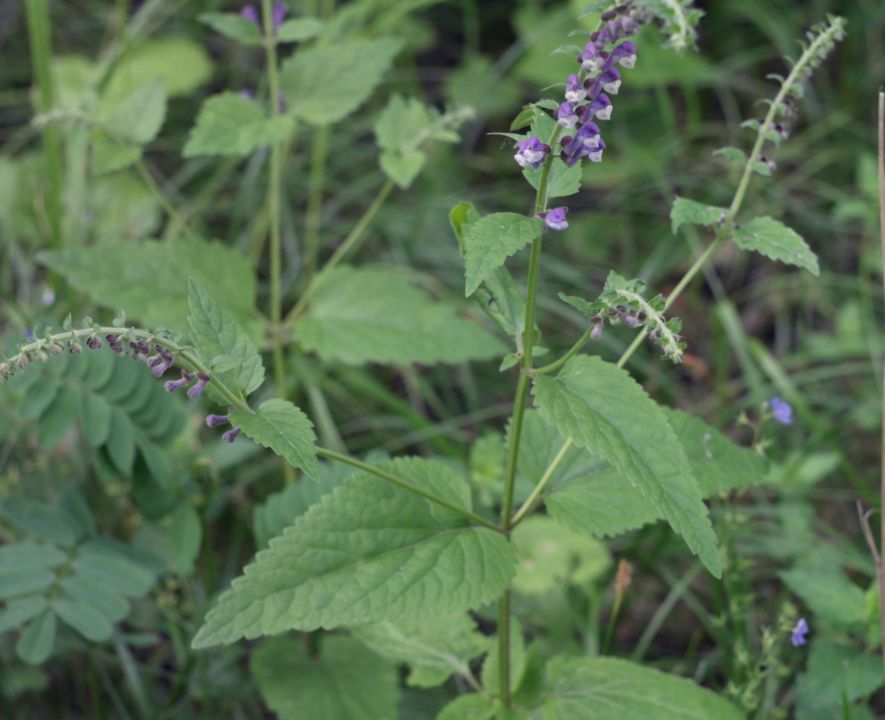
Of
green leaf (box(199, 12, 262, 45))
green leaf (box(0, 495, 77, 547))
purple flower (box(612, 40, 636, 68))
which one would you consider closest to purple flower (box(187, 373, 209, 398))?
purple flower (box(612, 40, 636, 68))

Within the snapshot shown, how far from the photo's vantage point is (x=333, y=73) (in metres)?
2.58

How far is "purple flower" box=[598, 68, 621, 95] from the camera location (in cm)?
141

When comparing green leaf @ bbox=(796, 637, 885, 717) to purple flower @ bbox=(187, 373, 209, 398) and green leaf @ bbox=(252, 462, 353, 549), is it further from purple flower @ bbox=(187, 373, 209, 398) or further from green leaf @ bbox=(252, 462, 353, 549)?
purple flower @ bbox=(187, 373, 209, 398)

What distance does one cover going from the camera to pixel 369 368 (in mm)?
3533

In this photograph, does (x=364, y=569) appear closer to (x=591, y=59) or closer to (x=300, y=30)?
(x=591, y=59)

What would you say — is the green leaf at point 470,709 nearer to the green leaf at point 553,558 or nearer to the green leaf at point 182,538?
the green leaf at point 553,558

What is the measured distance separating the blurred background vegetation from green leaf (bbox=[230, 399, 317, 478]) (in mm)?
882


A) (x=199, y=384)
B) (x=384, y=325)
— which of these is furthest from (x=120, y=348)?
(x=384, y=325)

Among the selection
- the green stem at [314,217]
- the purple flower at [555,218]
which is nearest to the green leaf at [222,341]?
the purple flower at [555,218]

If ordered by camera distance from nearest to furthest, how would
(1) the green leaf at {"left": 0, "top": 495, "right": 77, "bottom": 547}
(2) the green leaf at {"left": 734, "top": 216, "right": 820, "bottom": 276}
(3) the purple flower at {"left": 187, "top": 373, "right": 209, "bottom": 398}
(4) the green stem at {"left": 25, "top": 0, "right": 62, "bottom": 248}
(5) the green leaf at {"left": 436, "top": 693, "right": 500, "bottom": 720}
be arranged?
1. (3) the purple flower at {"left": 187, "top": 373, "right": 209, "bottom": 398}
2. (2) the green leaf at {"left": 734, "top": 216, "right": 820, "bottom": 276}
3. (5) the green leaf at {"left": 436, "top": 693, "right": 500, "bottom": 720}
4. (1) the green leaf at {"left": 0, "top": 495, "right": 77, "bottom": 547}
5. (4) the green stem at {"left": 25, "top": 0, "right": 62, "bottom": 248}

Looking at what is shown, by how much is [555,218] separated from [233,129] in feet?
3.84

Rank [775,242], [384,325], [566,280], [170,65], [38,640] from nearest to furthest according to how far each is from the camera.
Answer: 1. [775,242]
2. [38,640]
3. [384,325]
4. [566,280]
5. [170,65]

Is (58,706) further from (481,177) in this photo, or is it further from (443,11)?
(443,11)

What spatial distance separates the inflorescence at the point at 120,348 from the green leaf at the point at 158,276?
37.8 inches
